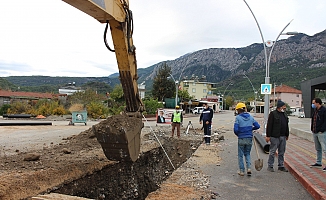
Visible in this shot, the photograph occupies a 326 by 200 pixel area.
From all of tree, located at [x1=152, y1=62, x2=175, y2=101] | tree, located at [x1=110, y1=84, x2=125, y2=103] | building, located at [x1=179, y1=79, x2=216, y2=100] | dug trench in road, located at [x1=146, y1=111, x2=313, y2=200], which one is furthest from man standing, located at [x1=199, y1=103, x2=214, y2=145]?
building, located at [x1=179, y1=79, x2=216, y2=100]

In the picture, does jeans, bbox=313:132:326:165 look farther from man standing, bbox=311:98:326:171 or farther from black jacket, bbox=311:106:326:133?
black jacket, bbox=311:106:326:133

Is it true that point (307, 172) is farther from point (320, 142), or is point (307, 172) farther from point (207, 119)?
point (207, 119)

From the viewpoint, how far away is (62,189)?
6859 millimetres

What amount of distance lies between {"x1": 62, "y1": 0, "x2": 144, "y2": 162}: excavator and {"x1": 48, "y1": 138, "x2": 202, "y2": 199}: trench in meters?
1.32

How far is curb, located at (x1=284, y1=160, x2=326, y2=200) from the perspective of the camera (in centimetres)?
543

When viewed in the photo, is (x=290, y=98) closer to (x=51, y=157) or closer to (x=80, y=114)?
(x=80, y=114)

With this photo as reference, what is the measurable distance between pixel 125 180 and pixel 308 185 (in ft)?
16.2

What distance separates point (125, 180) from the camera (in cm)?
895

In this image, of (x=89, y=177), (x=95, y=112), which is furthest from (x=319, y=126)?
(x=95, y=112)

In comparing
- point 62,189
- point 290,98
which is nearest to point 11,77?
point 290,98

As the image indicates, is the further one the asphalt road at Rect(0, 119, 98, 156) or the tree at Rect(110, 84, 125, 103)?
the tree at Rect(110, 84, 125, 103)

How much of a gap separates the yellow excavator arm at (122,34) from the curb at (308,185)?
4165 mm

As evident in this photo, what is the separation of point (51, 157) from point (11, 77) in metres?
116

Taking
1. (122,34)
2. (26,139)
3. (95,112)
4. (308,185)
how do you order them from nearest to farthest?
(308,185), (122,34), (26,139), (95,112)
